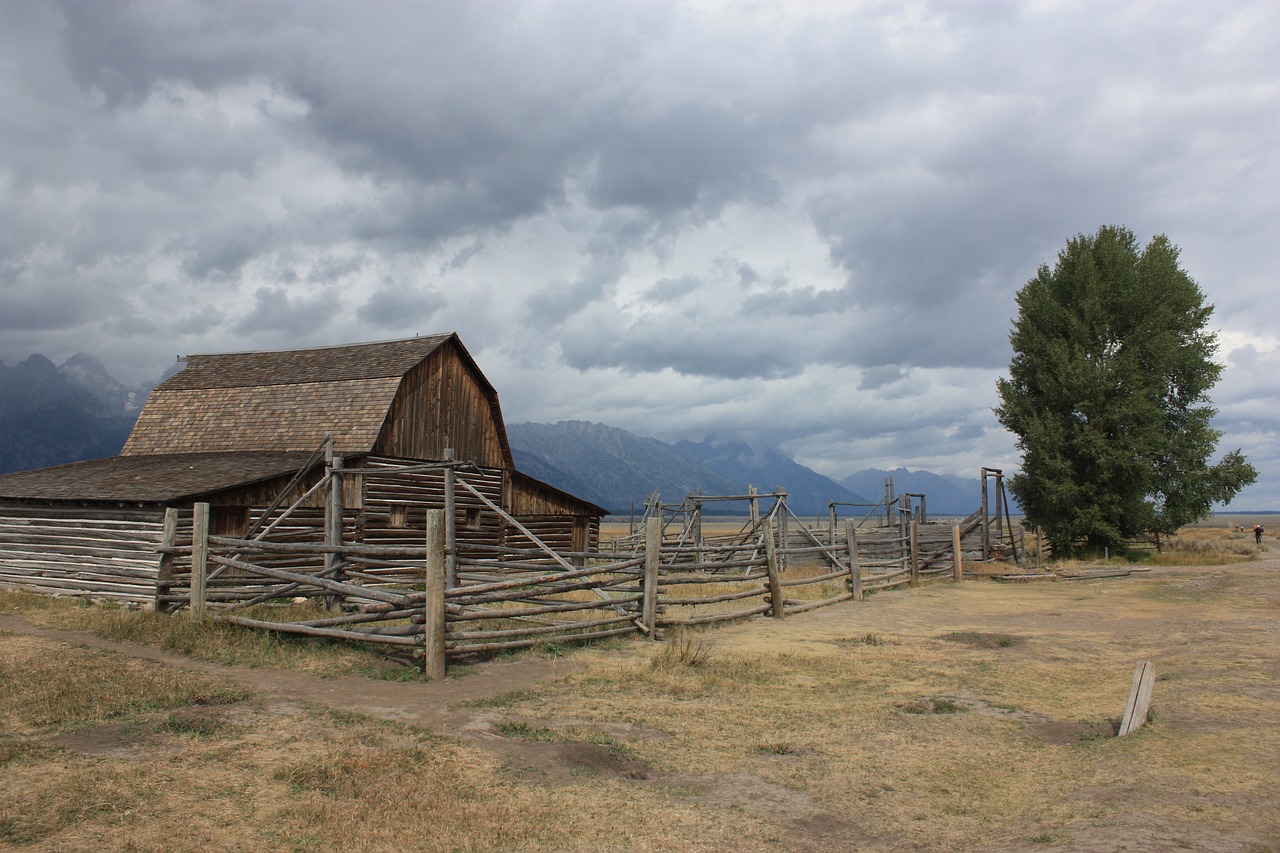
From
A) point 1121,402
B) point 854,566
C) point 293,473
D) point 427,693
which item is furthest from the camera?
point 1121,402

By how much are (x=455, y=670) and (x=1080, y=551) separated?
29.2 meters

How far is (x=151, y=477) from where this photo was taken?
1905 centimetres

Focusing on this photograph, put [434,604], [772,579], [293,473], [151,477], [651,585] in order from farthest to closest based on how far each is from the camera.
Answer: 1. [151,477]
2. [293,473]
3. [772,579]
4. [651,585]
5. [434,604]

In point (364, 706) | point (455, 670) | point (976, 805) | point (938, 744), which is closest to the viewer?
point (976, 805)

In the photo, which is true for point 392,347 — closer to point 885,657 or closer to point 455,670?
point 455,670

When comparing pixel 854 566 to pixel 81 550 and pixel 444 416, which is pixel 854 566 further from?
pixel 81 550

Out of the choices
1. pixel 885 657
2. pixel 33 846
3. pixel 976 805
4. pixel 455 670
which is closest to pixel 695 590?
pixel 885 657

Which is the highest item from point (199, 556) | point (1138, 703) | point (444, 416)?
point (444, 416)

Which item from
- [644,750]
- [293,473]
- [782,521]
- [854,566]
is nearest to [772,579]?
[854,566]

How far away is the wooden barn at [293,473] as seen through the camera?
57.5 ft

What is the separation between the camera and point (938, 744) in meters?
7.34

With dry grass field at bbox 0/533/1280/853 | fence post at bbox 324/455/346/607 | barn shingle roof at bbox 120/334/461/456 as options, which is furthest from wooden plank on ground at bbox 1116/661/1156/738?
barn shingle roof at bbox 120/334/461/456

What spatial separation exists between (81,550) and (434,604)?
44.3ft

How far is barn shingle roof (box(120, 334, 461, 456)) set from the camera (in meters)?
23.0
